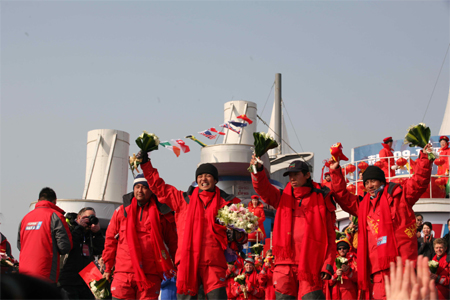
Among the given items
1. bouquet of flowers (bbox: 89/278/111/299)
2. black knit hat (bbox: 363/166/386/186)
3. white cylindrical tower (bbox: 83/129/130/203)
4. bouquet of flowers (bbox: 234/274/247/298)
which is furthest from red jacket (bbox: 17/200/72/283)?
white cylindrical tower (bbox: 83/129/130/203)

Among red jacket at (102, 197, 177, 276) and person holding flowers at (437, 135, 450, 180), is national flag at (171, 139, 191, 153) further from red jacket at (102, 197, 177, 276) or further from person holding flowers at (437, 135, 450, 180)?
person holding flowers at (437, 135, 450, 180)

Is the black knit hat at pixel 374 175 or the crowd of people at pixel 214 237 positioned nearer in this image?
the crowd of people at pixel 214 237

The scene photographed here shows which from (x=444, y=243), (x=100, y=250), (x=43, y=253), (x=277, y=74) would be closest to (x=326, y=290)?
(x=444, y=243)

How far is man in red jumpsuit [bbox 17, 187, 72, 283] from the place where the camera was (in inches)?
297

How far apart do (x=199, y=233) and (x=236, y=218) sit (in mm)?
489

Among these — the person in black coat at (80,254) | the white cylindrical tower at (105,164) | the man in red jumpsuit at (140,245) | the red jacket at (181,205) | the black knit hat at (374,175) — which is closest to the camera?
the red jacket at (181,205)

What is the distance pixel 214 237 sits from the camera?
6.98 meters

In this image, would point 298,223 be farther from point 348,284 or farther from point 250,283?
point 250,283

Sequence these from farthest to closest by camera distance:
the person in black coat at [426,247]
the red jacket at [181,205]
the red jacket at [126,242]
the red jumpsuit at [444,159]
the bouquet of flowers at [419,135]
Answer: the red jumpsuit at [444,159]
the person in black coat at [426,247]
the red jacket at [126,242]
the bouquet of flowers at [419,135]
the red jacket at [181,205]

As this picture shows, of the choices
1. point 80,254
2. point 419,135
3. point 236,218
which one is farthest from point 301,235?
point 80,254

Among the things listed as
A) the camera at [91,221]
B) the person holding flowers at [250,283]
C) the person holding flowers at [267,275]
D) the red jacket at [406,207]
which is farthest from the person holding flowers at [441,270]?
the camera at [91,221]

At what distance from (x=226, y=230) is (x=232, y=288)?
18.8 ft

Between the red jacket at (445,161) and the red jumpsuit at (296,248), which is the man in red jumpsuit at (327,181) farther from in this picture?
the red jumpsuit at (296,248)

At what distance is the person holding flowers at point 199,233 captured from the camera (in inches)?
267
